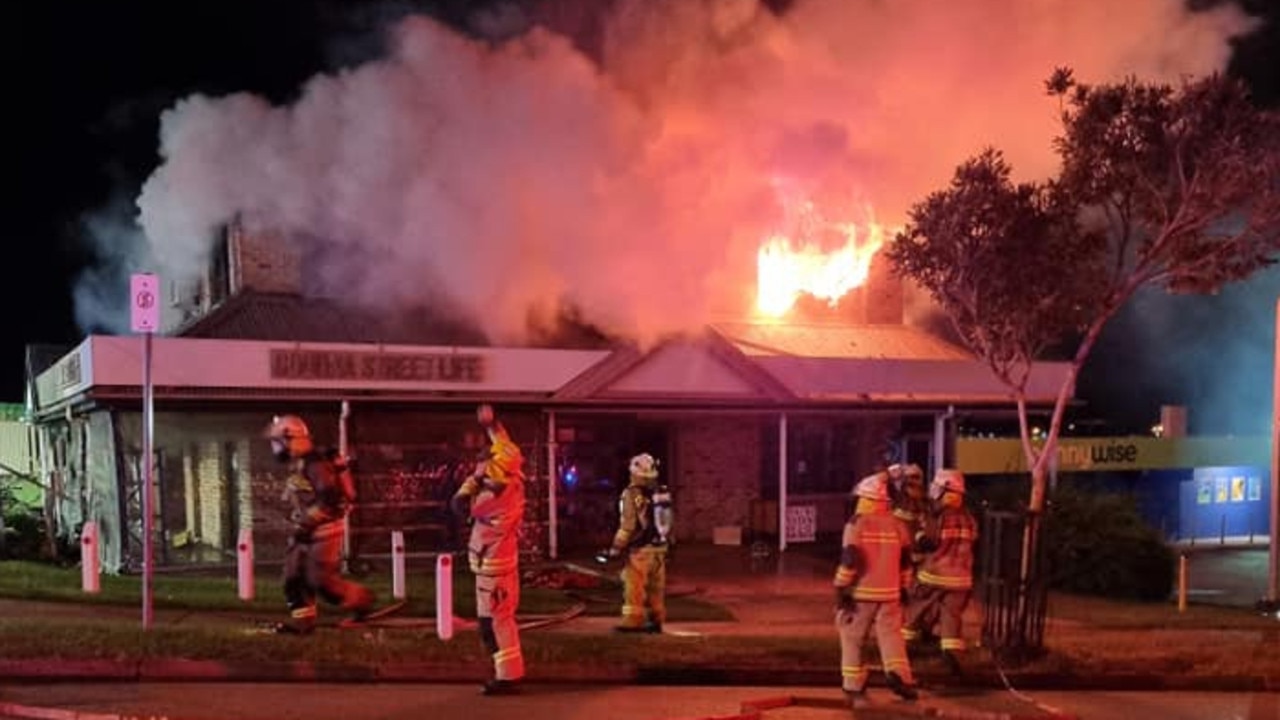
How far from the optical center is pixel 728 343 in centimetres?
1560

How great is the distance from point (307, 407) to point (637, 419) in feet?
17.7

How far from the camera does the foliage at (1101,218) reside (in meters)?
9.41

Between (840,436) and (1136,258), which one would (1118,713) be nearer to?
(1136,258)

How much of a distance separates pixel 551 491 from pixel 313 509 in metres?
7.08

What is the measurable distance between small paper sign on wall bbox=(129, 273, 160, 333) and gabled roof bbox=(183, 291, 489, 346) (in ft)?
23.1

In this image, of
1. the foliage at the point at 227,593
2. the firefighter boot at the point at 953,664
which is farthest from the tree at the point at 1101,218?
the foliage at the point at 227,593

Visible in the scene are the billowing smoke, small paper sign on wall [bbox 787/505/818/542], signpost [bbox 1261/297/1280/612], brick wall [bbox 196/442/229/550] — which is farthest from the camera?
the billowing smoke

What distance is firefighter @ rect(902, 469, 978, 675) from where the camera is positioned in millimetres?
8102

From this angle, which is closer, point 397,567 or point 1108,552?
point 397,567

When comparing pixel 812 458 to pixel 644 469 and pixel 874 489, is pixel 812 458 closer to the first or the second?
pixel 644 469

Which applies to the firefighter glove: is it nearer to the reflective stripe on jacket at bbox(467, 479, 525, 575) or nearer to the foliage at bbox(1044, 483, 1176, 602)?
the reflective stripe on jacket at bbox(467, 479, 525, 575)

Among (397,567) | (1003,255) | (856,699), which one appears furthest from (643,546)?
(1003,255)

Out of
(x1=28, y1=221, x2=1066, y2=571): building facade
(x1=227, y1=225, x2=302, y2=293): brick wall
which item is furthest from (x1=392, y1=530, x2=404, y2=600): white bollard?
(x1=227, y1=225, x2=302, y2=293): brick wall

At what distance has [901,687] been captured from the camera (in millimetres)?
7160
